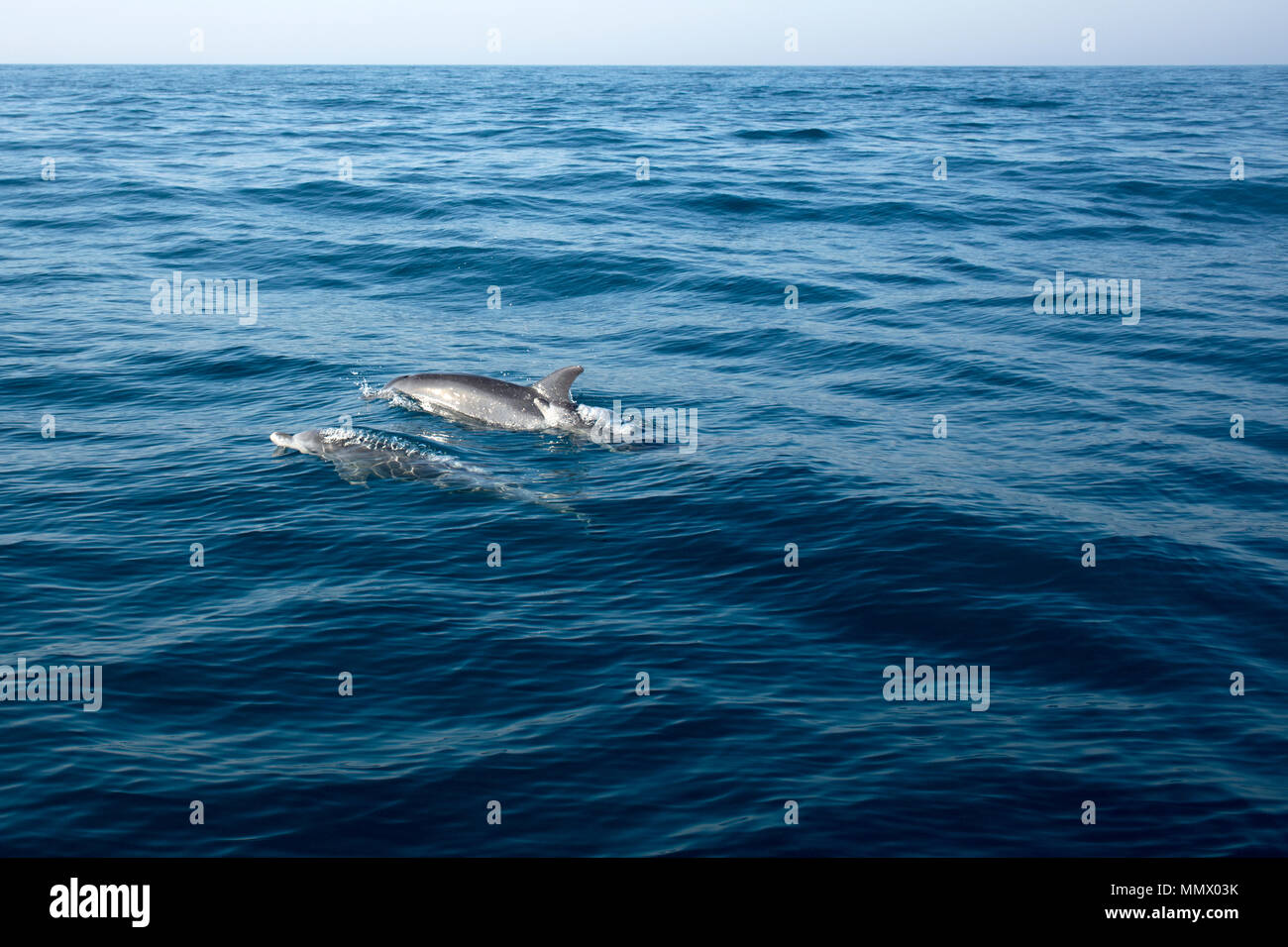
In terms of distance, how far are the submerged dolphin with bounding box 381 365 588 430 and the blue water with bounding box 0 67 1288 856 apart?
1.48 ft

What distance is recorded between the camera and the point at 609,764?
1000cm

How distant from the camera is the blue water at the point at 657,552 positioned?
9.58 meters

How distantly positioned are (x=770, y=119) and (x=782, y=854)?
6616 cm

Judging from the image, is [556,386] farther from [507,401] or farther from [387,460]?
[387,460]

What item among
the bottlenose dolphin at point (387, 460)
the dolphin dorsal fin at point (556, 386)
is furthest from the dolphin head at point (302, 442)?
the dolphin dorsal fin at point (556, 386)

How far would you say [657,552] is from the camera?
1452 centimetres

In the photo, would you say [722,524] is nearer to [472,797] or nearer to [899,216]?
[472,797]

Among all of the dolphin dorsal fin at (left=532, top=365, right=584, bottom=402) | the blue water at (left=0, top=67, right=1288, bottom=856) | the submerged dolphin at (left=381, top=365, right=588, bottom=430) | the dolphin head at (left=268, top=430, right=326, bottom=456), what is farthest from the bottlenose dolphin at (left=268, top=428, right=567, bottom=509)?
the dolphin dorsal fin at (left=532, top=365, right=584, bottom=402)

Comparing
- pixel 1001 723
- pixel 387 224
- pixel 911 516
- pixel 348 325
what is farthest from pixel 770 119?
pixel 1001 723

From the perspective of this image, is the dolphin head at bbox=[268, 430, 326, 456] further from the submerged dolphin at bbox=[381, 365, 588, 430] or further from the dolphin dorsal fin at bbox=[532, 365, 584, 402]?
the dolphin dorsal fin at bbox=[532, 365, 584, 402]

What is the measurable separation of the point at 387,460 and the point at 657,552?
4.99 metres

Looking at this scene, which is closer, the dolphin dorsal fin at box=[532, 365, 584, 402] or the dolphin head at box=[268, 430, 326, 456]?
the dolphin head at box=[268, 430, 326, 456]

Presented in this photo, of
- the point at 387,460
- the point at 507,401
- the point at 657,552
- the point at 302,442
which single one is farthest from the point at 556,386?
the point at 657,552

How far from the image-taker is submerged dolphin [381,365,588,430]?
18.7 m
